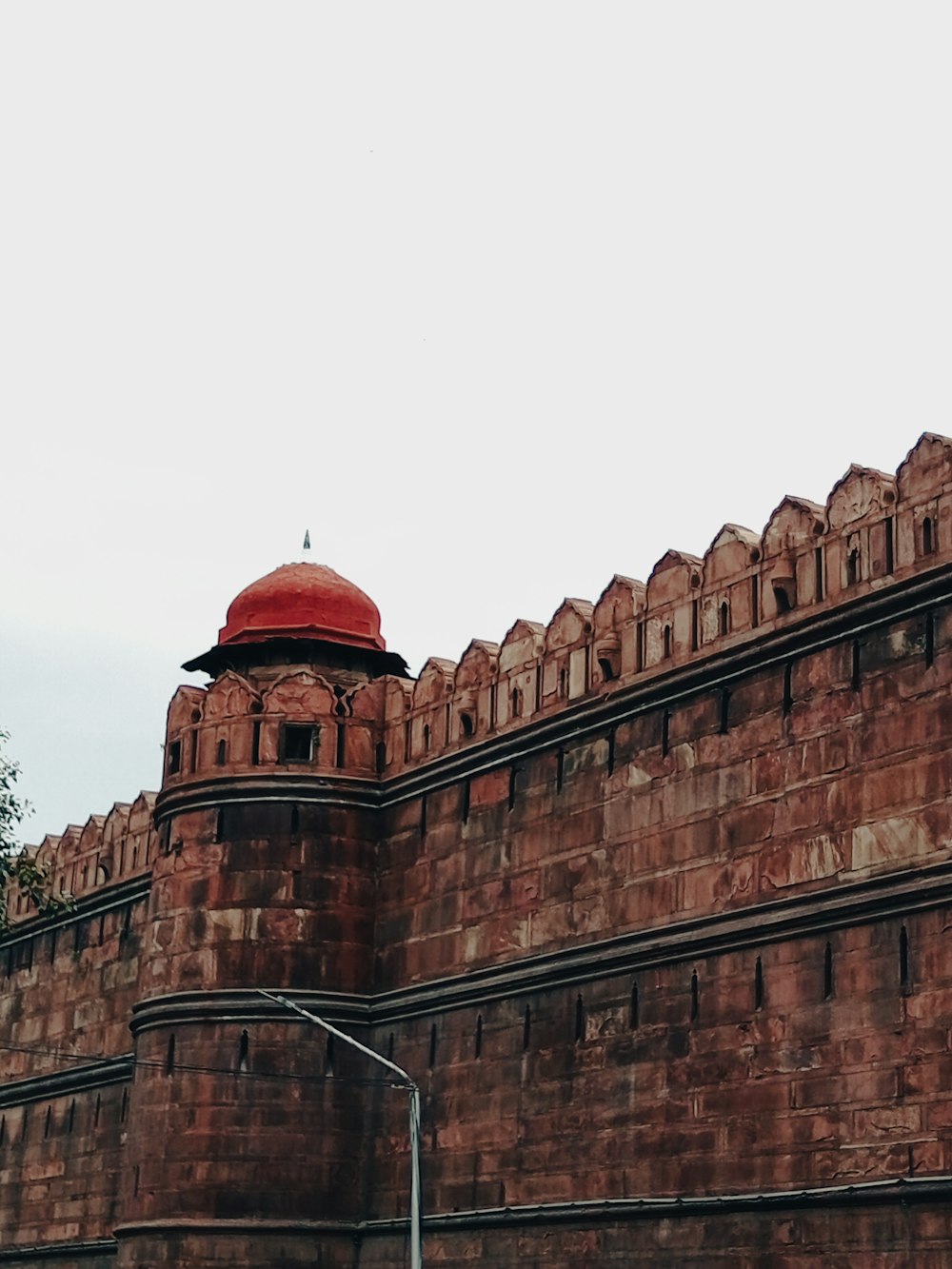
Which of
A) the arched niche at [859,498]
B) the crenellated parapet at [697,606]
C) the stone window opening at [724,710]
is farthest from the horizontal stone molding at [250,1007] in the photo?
the arched niche at [859,498]

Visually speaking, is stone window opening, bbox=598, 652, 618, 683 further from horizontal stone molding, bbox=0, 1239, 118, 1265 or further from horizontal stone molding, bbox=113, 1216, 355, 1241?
horizontal stone molding, bbox=0, 1239, 118, 1265

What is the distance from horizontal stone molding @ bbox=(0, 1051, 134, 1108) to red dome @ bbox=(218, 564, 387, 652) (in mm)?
7665

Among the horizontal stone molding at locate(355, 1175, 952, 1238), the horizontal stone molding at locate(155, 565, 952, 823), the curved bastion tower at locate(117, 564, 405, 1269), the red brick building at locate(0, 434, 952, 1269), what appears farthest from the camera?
the curved bastion tower at locate(117, 564, 405, 1269)

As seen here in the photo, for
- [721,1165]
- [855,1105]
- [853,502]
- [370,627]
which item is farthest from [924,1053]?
[370,627]

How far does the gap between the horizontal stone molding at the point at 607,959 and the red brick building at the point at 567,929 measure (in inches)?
2.1

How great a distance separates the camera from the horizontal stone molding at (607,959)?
26641 millimetres

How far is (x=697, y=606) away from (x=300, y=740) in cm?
852

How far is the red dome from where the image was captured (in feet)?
127

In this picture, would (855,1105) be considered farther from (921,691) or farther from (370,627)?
(370,627)

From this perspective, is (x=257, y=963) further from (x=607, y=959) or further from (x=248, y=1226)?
(x=607, y=959)

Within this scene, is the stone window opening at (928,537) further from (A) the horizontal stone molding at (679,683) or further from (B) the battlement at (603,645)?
(A) the horizontal stone molding at (679,683)

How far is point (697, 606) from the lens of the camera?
30922 mm

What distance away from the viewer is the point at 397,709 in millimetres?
37031

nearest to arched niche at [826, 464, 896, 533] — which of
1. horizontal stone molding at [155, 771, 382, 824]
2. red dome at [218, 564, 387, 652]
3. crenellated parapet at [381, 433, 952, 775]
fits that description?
crenellated parapet at [381, 433, 952, 775]
